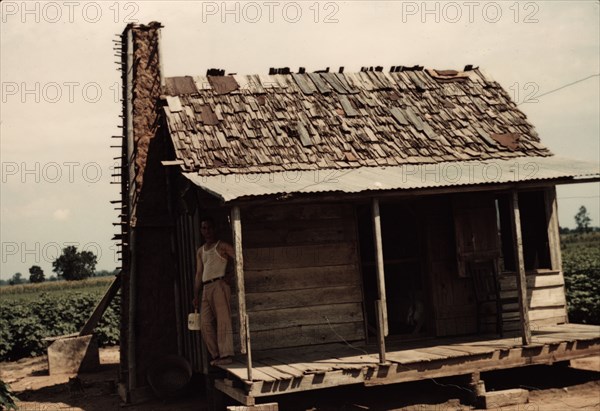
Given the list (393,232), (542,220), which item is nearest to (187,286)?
(393,232)

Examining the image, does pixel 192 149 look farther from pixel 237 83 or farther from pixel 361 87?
pixel 361 87

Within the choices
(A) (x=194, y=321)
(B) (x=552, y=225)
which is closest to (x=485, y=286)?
(B) (x=552, y=225)

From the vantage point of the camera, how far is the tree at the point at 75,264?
86.1 m

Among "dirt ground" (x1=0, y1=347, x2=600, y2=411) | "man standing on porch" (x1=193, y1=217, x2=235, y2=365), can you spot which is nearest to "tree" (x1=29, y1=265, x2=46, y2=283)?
"dirt ground" (x1=0, y1=347, x2=600, y2=411)

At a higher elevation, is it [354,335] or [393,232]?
[393,232]

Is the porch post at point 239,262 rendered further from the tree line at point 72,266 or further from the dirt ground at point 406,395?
the tree line at point 72,266

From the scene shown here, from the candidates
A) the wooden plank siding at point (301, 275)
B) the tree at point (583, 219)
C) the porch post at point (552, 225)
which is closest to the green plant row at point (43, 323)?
the wooden plank siding at point (301, 275)

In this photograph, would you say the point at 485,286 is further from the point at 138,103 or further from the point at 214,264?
the point at 138,103

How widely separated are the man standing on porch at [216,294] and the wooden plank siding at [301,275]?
65 cm

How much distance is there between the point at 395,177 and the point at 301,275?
6.65ft

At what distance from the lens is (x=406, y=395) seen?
10773mm

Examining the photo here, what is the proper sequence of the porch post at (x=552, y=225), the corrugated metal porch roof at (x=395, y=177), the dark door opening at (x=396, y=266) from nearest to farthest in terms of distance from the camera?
1. the corrugated metal porch roof at (x=395, y=177)
2. the porch post at (x=552, y=225)
3. the dark door opening at (x=396, y=266)

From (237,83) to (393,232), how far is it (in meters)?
4.19

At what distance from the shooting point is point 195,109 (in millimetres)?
12383
